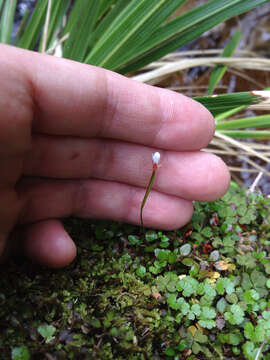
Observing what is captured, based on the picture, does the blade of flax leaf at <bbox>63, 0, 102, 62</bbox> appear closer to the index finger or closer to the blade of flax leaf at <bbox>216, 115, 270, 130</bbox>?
the index finger

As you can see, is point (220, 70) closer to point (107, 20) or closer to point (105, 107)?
point (107, 20)

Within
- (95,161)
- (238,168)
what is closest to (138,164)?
(95,161)

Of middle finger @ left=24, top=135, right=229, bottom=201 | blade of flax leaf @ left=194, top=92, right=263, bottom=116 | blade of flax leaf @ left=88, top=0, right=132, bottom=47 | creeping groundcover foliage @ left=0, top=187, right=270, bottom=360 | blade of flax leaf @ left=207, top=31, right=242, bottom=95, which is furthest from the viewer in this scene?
blade of flax leaf @ left=207, top=31, right=242, bottom=95

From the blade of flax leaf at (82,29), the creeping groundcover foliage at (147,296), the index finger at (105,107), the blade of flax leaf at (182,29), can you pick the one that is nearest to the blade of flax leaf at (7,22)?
the blade of flax leaf at (82,29)

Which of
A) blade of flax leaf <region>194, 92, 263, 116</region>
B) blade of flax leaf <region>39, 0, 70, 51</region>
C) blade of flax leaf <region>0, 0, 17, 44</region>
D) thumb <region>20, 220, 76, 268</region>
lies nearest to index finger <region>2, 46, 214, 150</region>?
blade of flax leaf <region>194, 92, 263, 116</region>

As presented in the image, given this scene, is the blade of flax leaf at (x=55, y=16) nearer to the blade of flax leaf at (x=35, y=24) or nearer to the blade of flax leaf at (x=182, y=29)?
the blade of flax leaf at (x=35, y=24)

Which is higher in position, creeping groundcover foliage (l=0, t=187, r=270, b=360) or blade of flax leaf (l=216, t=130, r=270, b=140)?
blade of flax leaf (l=216, t=130, r=270, b=140)

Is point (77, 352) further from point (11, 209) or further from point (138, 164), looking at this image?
point (138, 164)
